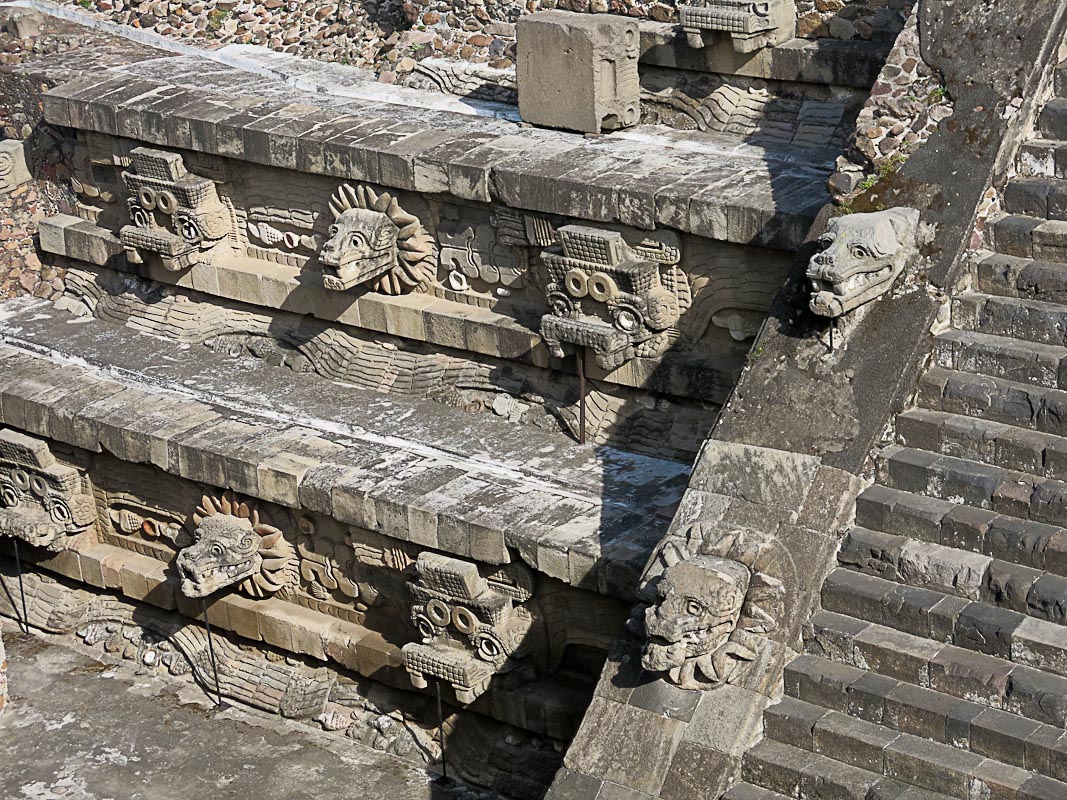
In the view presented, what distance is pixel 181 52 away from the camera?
746 inches

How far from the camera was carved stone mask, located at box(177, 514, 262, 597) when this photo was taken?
13.6 meters

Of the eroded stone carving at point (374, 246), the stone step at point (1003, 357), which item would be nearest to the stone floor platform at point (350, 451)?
the eroded stone carving at point (374, 246)

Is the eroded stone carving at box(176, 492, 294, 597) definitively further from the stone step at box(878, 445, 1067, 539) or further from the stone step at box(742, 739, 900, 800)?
the stone step at box(878, 445, 1067, 539)

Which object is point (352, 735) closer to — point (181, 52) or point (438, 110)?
point (438, 110)

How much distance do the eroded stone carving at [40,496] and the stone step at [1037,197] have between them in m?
7.86

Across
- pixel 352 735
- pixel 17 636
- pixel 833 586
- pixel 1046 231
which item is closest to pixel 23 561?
pixel 17 636

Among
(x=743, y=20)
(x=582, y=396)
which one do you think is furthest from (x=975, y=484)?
(x=743, y=20)

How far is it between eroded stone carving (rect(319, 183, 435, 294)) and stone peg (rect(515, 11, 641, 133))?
5.04 feet

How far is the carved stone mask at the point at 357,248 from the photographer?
14414 millimetres

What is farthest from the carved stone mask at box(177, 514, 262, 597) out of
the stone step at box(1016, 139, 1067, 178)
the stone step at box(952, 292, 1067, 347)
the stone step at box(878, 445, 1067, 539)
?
the stone step at box(1016, 139, 1067, 178)

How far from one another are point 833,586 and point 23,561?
8.19 metres

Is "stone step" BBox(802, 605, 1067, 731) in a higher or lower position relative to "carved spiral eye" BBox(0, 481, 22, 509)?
higher

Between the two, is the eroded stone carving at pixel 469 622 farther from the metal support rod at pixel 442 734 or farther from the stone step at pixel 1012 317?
the stone step at pixel 1012 317

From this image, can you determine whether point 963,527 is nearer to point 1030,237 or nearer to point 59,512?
point 1030,237
